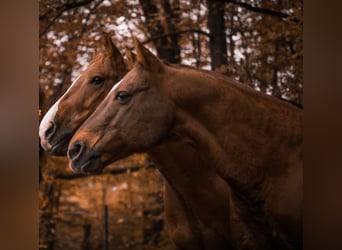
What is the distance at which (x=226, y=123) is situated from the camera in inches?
109

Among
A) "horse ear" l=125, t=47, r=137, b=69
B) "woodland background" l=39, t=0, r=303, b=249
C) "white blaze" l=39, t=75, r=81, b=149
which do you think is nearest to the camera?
"horse ear" l=125, t=47, r=137, b=69

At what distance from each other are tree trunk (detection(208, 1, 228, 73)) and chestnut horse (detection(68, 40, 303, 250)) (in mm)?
528

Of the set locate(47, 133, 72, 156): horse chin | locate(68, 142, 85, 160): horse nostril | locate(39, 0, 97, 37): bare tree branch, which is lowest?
locate(47, 133, 72, 156): horse chin

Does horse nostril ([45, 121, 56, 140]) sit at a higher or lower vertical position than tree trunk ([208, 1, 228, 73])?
lower

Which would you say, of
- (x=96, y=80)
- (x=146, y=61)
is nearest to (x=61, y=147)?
(x=96, y=80)

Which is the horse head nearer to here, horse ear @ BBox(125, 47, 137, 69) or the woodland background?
horse ear @ BBox(125, 47, 137, 69)

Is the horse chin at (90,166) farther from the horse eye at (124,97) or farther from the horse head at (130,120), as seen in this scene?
the horse eye at (124,97)

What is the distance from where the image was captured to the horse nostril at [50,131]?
10.2 feet

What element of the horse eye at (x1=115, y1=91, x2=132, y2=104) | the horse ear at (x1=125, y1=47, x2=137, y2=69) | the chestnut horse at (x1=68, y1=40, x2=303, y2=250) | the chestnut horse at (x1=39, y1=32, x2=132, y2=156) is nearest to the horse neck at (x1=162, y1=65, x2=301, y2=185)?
the chestnut horse at (x1=68, y1=40, x2=303, y2=250)

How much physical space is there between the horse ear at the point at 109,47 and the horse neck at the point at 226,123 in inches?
21.6

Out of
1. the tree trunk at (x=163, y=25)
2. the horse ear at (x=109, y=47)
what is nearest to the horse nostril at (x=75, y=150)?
the horse ear at (x=109, y=47)

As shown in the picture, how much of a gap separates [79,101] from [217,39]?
33.7 inches

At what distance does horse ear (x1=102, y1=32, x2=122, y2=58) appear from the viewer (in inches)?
126

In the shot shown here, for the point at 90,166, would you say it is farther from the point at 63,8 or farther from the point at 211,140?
the point at 63,8
